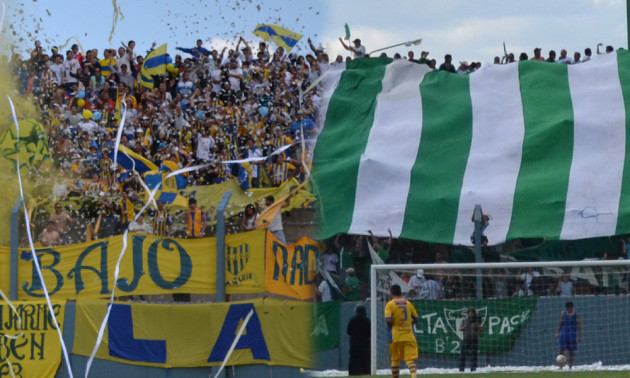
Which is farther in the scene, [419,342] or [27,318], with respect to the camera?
[419,342]

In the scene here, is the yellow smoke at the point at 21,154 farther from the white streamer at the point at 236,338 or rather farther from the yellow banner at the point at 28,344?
the white streamer at the point at 236,338

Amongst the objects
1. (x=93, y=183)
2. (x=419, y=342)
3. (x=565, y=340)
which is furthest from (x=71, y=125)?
(x=565, y=340)

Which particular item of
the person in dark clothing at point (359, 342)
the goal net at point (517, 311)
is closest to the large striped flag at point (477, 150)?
the goal net at point (517, 311)

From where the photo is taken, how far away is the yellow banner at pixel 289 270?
11.0 metres

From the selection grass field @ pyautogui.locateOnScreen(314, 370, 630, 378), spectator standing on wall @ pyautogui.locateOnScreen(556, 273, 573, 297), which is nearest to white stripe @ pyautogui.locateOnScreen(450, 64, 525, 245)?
spectator standing on wall @ pyautogui.locateOnScreen(556, 273, 573, 297)

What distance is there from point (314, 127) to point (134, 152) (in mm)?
2943

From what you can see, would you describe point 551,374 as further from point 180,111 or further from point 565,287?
point 180,111

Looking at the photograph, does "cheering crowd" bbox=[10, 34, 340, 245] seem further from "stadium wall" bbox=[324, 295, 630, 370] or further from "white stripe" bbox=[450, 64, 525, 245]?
"stadium wall" bbox=[324, 295, 630, 370]

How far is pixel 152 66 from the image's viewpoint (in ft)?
60.4

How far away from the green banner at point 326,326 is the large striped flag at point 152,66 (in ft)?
25.6

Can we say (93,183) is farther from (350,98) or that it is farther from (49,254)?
(350,98)

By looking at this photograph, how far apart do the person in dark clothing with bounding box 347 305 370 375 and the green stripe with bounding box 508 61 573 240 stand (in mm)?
2325

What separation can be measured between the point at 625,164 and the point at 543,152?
1.23 meters

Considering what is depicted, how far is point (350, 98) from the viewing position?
52.2 feet
